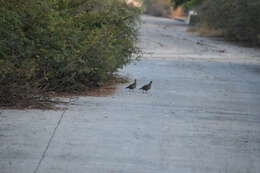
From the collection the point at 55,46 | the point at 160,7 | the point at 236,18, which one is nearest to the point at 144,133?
the point at 55,46

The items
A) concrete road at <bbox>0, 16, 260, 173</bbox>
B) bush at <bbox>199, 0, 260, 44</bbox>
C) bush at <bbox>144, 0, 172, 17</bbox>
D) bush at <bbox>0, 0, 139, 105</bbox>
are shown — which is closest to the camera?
concrete road at <bbox>0, 16, 260, 173</bbox>

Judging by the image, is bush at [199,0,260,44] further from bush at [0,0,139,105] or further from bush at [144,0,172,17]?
bush at [144,0,172,17]

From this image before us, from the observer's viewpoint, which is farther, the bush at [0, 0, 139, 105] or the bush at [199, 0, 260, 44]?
the bush at [199, 0, 260, 44]

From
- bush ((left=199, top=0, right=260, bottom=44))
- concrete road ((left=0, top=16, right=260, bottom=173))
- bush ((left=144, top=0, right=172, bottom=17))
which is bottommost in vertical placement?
bush ((left=144, top=0, right=172, bottom=17))

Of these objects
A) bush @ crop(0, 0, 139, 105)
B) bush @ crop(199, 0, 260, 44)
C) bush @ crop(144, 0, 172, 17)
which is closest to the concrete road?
bush @ crop(0, 0, 139, 105)

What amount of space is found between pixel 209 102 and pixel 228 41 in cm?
2901

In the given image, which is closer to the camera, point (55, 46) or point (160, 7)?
point (55, 46)

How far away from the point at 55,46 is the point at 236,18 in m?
26.6

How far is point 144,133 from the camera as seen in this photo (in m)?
10.9

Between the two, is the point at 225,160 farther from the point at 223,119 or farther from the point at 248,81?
the point at 248,81

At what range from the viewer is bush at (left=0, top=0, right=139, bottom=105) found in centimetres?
1295

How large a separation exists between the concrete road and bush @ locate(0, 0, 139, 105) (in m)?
0.71

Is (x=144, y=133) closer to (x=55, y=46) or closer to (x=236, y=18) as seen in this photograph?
(x=55, y=46)

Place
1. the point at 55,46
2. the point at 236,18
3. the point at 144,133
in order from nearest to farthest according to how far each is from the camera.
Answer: the point at 144,133
the point at 55,46
the point at 236,18
